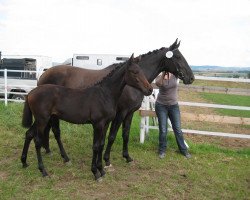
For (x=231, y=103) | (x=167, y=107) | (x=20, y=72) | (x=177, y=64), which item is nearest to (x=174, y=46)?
(x=177, y=64)

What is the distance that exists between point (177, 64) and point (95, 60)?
11.8 metres

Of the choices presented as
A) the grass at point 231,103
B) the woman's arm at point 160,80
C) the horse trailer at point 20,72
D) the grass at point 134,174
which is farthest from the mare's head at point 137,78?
the grass at point 231,103

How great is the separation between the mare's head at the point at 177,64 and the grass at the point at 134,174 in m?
1.76

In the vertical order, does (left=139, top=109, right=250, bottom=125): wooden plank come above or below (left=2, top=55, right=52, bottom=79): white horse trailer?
below

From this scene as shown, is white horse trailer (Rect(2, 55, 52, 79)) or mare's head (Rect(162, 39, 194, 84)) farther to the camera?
white horse trailer (Rect(2, 55, 52, 79))

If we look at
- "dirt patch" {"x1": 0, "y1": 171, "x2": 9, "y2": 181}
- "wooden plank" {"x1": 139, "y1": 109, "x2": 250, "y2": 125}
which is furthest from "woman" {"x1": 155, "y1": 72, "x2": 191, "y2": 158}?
"dirt patch" {"x1": 0, "y1": 171, "x2": 9, "y2": 181}

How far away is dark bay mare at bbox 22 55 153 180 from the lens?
4.99 meters

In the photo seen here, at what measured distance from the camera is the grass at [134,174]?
4.79 m

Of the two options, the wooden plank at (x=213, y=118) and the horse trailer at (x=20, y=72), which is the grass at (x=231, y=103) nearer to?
the wooden plank at (x=213, y=118)

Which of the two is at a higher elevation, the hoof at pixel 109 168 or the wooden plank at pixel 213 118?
the wooden plank at pixel 213 118

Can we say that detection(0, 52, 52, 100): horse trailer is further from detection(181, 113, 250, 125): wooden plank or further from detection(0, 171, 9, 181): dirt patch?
detection(181, 113, 250, 125): wooden plank

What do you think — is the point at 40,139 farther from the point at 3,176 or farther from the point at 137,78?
the point at 137,78

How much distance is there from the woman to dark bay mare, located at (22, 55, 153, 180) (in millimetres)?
1466

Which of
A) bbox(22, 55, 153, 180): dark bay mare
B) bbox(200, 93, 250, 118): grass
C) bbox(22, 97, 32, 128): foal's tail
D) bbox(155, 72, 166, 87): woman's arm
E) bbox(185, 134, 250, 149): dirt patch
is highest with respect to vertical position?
bbox(155, 72, 166, 87): woman's arm
